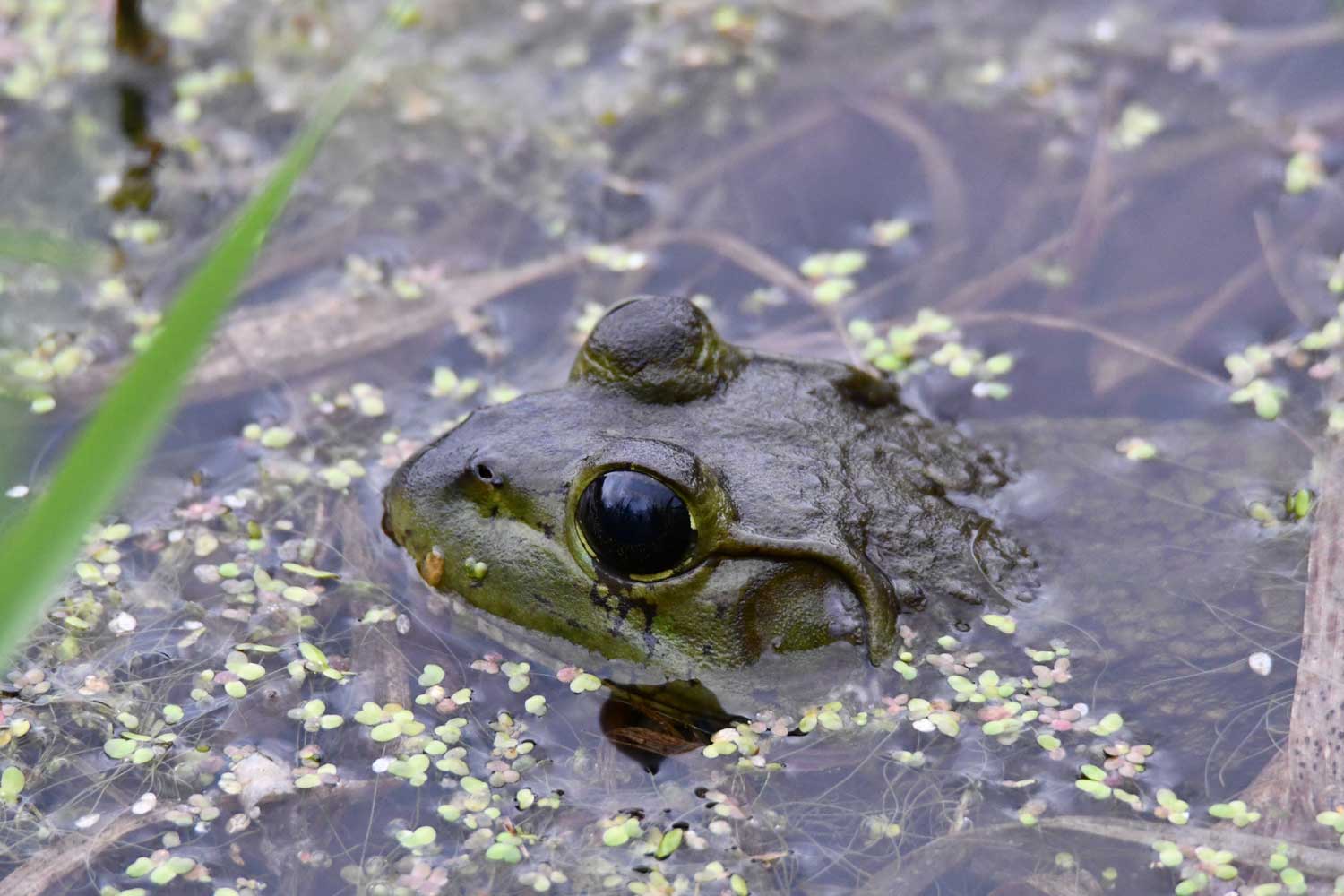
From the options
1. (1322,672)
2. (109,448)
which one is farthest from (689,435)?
(109,448)

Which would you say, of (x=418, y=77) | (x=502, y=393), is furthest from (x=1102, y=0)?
(x=502, y=393)

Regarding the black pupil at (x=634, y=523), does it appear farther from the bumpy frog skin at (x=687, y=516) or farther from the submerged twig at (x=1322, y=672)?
the submerged twig at (x=1322, y=672)

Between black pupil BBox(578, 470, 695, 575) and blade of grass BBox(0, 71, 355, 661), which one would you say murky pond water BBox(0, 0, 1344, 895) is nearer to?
Result: black pupil BBox(578, 470, 695, 575)

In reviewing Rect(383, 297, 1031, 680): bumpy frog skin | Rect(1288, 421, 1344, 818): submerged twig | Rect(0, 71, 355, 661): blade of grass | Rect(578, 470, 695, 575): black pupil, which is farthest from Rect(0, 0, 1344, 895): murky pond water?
Rect(0, 71, 355, 661): blade of grass

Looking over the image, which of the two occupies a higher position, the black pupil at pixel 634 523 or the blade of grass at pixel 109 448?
the blade of grass at pixel 109 448

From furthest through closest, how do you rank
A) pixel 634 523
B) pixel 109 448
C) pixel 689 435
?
pixel 689 435 → pixel 634 523 → pixel 109 448

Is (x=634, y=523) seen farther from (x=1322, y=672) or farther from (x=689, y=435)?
(x=1322, y=672)

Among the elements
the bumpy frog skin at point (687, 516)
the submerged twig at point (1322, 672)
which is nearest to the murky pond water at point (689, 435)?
the submerged twig at point (1322, 672)
